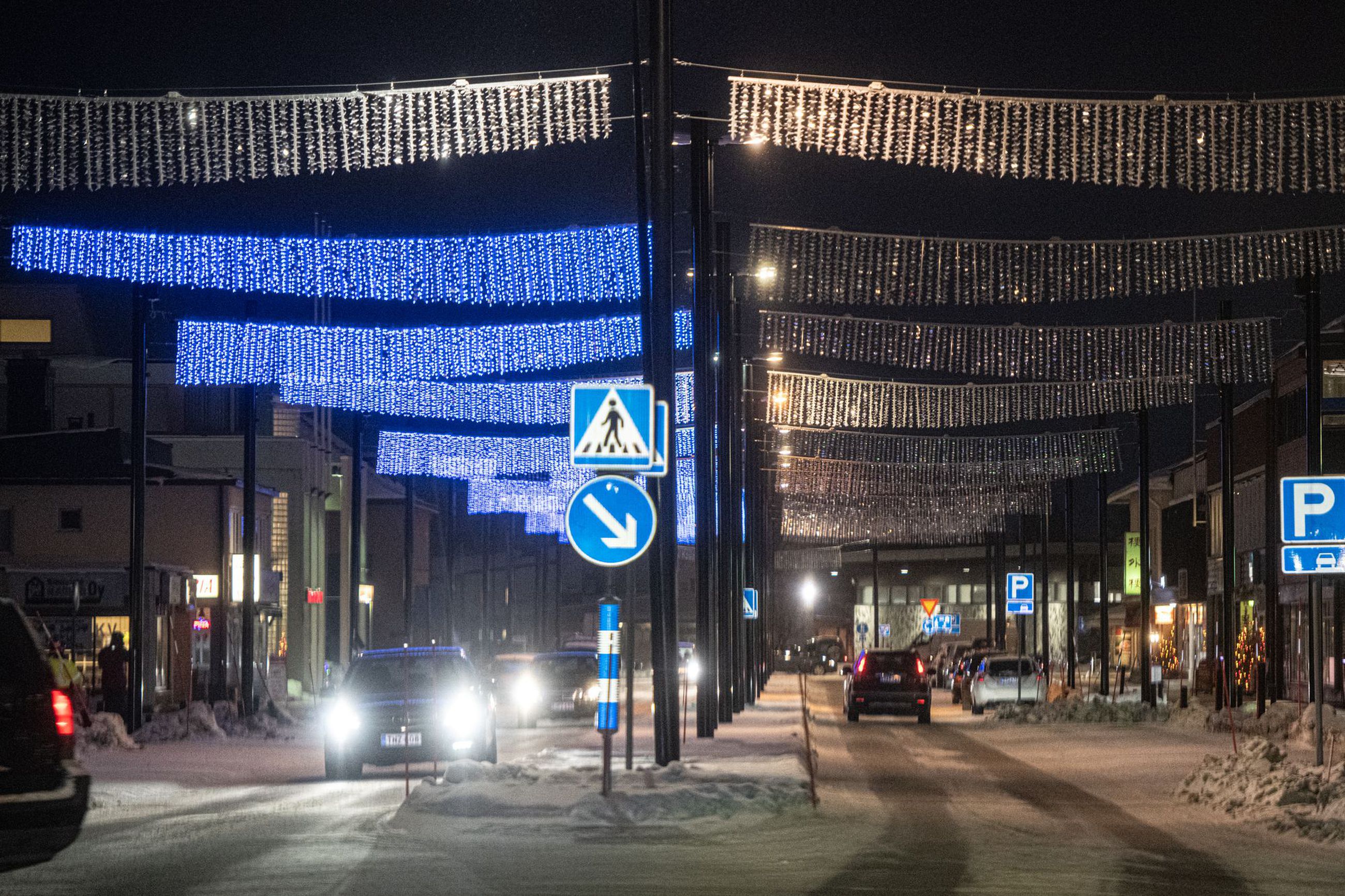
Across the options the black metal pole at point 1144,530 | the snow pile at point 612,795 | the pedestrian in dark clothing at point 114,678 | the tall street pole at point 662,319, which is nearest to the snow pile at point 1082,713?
the black metal pole at point 1144,530

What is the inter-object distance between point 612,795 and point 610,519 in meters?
2.46

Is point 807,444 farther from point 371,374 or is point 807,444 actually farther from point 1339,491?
point 1339,491

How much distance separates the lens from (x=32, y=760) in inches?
363

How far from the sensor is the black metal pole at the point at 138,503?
103 ft

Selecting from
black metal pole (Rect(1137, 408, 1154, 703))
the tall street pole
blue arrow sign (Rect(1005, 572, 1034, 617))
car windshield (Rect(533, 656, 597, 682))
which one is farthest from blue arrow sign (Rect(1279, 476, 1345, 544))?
black metal pole (Rect(1137, 408, 1154, 703))

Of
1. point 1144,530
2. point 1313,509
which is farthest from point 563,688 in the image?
point 1313,509

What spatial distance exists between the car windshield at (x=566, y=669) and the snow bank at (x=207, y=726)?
514cm

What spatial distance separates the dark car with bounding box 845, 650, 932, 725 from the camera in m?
40.1

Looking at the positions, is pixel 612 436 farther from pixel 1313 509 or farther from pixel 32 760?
pixel 1313 509

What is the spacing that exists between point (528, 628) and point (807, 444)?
252ft

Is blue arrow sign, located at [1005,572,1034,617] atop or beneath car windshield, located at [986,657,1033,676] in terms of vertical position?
atop

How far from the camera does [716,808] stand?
16.1 m

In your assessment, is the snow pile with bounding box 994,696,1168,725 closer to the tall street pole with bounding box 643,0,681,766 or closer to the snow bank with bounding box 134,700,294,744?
the snow bank with bounding box 134,700,294,744

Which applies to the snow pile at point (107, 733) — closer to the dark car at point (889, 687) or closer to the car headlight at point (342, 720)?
the car headlight at point (342, 720)
